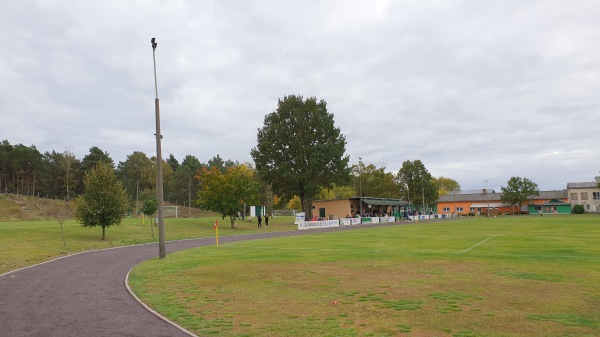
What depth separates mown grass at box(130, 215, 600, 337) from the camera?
26.0ft

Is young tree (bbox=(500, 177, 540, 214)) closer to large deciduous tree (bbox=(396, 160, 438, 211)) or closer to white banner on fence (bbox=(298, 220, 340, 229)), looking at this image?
large deciduous tree (bbox=(396, 160, 438, 211))

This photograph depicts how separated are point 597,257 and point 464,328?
1407 centimetres

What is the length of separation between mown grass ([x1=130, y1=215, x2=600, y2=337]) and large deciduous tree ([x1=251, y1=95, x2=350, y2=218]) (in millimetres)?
46495

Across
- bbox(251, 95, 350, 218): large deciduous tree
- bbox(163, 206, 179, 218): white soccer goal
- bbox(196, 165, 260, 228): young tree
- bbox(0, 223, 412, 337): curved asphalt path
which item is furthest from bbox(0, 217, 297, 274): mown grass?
bbox(163, 206, 179, 218): white soccer goal

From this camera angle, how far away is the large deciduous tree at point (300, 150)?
65375 millimetres

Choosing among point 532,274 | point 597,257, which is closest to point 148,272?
point 532,274

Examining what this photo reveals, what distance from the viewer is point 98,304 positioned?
1037 centimetres

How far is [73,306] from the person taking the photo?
10.1m

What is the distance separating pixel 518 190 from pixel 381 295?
121 meters

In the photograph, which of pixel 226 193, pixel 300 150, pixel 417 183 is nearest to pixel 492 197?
pixel 417 183

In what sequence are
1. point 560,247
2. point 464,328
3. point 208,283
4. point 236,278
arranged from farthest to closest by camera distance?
point 560,247
point 236,278
point 208,283
point 464,328

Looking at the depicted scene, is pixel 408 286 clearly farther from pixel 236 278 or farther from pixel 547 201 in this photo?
pixel 547 201

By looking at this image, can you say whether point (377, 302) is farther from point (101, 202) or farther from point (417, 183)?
point (417, 183)

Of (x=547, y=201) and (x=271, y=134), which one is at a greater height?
(x=271, y=134)
